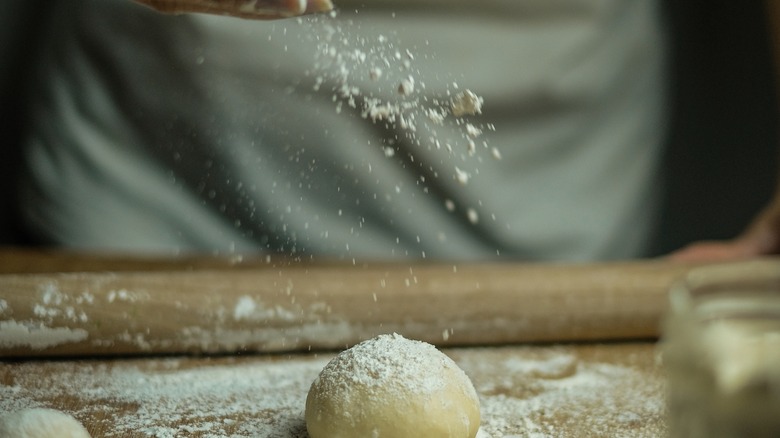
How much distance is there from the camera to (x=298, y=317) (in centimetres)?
134

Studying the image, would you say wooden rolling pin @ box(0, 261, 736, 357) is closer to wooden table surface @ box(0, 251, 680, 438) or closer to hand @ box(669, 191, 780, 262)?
wooden table surface @ box(0, 251, 680, 438)

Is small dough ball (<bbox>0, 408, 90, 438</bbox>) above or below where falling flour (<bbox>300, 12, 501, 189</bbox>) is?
below

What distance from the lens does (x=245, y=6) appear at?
0.95m

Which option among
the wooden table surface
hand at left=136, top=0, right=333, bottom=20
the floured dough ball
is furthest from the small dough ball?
hand at left=136, top=0, right=333, bottom=20

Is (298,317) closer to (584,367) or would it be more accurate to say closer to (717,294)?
(584,367)

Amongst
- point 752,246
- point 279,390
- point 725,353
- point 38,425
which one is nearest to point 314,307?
point 279,390

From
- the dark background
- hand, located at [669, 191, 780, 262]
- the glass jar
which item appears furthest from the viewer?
the dark background

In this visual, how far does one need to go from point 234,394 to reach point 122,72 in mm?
919

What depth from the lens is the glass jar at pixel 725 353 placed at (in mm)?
542

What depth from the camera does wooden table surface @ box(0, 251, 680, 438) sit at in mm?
1056

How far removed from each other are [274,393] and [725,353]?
763mm

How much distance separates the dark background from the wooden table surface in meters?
0.92

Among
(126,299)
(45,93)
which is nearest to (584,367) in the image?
(126,299)

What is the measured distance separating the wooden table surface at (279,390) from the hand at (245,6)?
0.56 m
